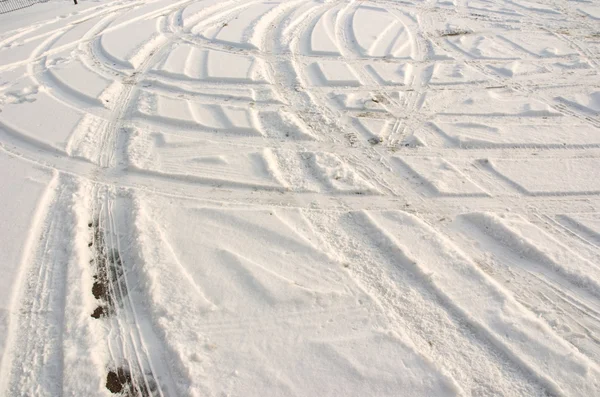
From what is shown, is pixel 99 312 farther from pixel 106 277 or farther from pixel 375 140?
pixel 375 140

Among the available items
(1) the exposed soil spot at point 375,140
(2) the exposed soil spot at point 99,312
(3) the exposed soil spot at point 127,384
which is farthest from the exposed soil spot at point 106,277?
(1) the exposed soil spot at point 375,140

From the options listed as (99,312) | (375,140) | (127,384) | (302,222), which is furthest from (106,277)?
(375,140)

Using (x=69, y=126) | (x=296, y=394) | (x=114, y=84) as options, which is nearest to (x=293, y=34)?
(x=114, y=84)

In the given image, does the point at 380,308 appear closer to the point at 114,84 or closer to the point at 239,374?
the point at 239,374

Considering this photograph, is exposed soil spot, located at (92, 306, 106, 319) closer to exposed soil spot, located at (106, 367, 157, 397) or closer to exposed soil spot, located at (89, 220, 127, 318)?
exposed soil spot, located at (89, 220, 127, 318)

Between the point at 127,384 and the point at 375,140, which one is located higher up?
Answer: the point at 375,140

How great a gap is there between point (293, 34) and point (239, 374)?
659 centimetres

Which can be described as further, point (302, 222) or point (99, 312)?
point (302, 222)

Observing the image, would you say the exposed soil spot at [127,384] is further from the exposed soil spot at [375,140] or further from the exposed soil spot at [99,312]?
the exposed soil spot at [375,140]

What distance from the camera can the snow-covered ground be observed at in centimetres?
247

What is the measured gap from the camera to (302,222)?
3.46 meters

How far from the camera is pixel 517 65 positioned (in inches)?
245

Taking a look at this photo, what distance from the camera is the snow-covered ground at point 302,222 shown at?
2.47 meters

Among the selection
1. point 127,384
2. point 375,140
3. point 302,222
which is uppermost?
point 375,140
